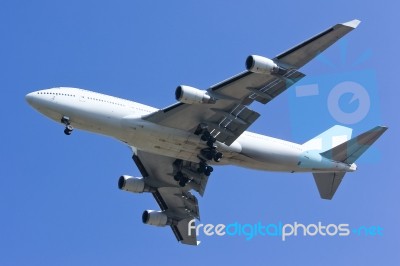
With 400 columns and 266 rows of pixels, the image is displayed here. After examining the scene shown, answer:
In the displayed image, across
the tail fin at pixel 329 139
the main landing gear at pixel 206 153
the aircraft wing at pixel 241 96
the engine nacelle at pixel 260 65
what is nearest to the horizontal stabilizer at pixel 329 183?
the tail fin at pixel 329 139

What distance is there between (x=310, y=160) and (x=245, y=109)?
24.5 ft

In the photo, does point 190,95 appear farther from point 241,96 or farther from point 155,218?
point 155,218

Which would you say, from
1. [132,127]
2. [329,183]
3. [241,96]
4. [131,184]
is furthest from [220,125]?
[131,184]

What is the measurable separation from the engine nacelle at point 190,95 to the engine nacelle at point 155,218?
15.1m

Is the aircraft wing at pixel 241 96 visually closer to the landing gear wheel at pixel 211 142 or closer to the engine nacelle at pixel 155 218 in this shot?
the landing gear wheel at pixel 211 142

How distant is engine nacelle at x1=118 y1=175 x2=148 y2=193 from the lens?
58594 mm

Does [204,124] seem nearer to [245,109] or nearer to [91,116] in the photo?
[245,109]

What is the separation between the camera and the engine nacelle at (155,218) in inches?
2372

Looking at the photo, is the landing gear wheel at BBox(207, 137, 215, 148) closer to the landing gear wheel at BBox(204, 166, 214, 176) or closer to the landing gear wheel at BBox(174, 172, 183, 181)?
the landing gear wheel at BBox(204, 166, 214, 176)

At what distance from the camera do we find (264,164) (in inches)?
2098

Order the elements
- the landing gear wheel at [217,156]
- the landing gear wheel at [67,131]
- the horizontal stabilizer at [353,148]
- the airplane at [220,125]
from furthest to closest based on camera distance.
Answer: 1. the horizontal stabilizer at [353,148]
2. the landing gear wheel at [217,156]
3. the landing gear wheel at [67,131]
4. the airplane at [220,125]

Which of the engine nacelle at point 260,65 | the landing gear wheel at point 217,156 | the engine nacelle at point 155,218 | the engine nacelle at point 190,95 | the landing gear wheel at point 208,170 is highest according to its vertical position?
the engine nacelle at point 260,65

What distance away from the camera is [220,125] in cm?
5134

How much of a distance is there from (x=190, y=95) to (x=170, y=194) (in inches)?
581
